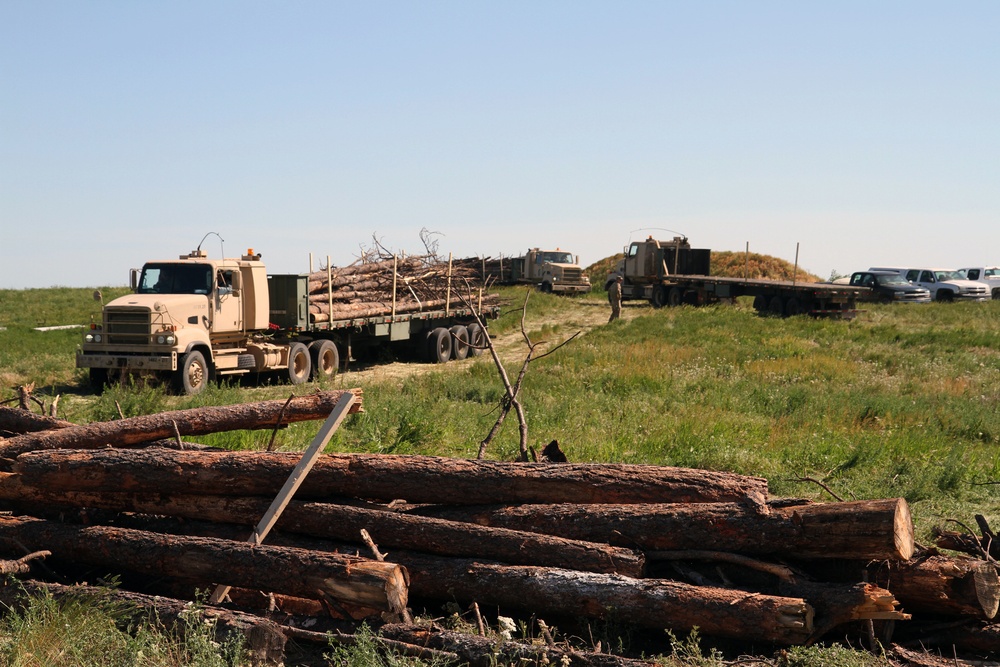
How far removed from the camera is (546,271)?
48938 millimetres

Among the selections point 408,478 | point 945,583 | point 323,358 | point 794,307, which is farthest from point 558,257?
point 945,583

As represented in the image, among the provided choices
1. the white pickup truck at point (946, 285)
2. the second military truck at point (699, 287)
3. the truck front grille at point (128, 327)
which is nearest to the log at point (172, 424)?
the truck front grille at point (128, 327)

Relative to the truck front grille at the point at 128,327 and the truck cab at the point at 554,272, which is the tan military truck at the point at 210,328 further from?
the truck cab at the point at 554,272

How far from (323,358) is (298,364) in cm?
105

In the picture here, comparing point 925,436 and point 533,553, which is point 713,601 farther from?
point 925,436

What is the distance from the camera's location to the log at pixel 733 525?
5.56 meters

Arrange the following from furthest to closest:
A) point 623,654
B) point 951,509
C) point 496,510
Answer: point 951,509 < point 496,510 < point 623,654

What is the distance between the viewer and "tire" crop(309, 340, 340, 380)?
20844 millimetres

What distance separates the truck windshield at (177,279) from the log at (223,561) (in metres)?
11.6

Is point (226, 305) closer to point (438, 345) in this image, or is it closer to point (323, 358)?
point (323, 358)

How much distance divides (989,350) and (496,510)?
21.5 meters

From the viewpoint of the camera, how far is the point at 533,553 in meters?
6.01

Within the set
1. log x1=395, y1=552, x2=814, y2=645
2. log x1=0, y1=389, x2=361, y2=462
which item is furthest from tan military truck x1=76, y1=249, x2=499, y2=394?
log x1=395, y1=552, x2=814, y2=645

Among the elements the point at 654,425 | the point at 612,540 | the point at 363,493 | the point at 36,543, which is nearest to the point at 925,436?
the point at 654,425
